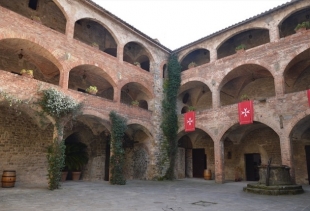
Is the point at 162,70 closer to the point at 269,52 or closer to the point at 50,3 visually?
the point at 269,52

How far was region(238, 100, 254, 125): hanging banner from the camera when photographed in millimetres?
12655

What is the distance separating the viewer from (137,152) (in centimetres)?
1639

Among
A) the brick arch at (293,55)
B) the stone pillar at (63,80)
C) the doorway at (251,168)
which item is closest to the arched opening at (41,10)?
the stone pillar at (63,80)

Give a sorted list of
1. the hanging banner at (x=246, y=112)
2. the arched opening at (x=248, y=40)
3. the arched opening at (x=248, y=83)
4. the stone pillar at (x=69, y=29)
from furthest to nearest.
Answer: the arched opening at (x=248, y=40), the arched opening at (x=248, y=83), the hanging banner at (x=246, y=112), the stone pillar at (x=69, y=29)

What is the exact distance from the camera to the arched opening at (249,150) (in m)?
15.0

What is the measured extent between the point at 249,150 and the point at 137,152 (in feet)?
24.5

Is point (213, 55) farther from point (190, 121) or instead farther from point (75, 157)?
point (75, 157)

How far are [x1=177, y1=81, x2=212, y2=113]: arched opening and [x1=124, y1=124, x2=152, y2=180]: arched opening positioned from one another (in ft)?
11.7

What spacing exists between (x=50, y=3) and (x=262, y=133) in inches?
600

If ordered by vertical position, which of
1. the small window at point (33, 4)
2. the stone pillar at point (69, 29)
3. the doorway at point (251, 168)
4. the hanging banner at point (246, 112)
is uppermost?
the small window at point (33, 4)

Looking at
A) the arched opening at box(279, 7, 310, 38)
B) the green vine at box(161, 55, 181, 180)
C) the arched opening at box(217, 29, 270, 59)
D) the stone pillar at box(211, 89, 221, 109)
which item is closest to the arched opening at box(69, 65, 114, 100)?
the green vine at box(161, 55, 181, 180)

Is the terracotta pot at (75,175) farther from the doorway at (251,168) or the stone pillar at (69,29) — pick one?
the doorway at (251,168)

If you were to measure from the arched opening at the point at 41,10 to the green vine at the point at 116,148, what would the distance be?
644cm

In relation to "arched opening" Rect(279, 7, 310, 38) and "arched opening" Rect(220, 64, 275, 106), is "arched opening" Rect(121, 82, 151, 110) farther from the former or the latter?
"arched opening" Rect(279, 7, 310, 38)
